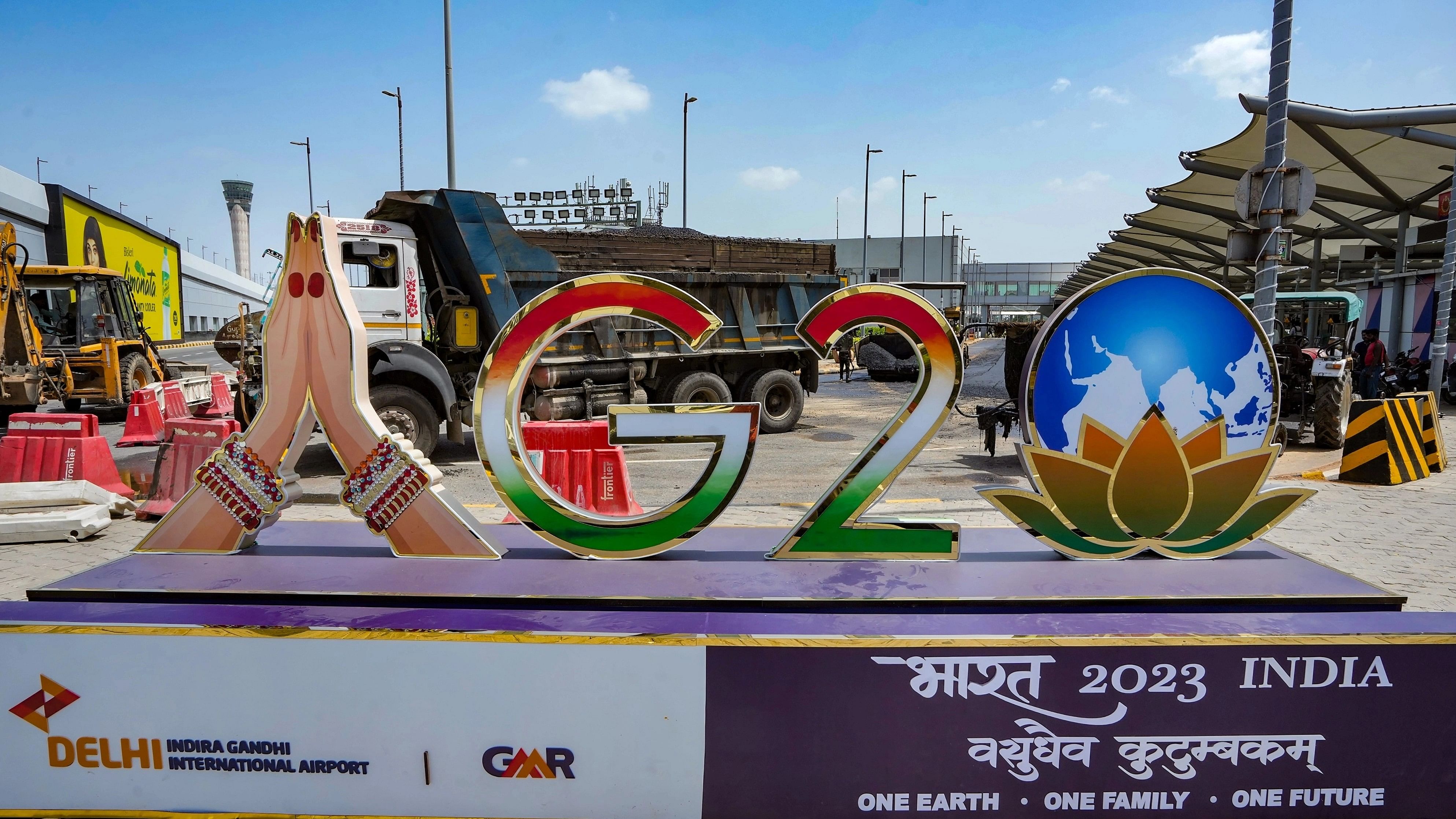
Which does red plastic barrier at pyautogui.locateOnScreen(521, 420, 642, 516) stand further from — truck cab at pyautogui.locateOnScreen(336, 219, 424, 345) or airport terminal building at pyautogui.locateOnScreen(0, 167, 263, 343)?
airport terminal building at pyautogui.locateOnScreen(0, 167, 263, 343)

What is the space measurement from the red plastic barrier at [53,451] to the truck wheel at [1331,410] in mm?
15253

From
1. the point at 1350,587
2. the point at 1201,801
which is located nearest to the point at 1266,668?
the point at 1201,801

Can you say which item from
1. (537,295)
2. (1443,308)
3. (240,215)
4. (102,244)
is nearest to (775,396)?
(537,295)

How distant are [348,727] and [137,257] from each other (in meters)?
43.3

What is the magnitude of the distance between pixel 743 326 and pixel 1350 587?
10.4 meters

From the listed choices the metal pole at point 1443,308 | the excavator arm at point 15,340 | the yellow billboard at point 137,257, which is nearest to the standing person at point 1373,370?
the metal pole at point 1443,308

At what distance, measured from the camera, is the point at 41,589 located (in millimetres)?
3199

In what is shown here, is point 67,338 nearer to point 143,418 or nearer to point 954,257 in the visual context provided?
point 143,418

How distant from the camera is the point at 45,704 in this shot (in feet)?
9.37

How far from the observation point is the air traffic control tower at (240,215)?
4341 inches

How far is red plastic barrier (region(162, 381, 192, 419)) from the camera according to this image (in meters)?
12.5

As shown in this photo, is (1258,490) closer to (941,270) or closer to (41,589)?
(41,589)

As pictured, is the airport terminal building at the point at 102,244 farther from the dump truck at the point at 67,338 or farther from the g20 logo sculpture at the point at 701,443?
the g20 logo sculpture at the point at 701,443

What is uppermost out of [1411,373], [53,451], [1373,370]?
[1373,370]
